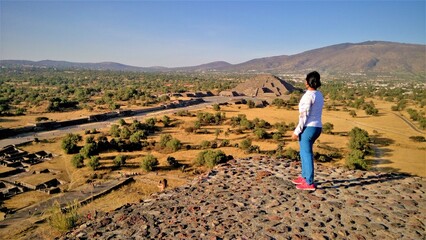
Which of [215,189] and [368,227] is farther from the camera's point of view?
[215,189]

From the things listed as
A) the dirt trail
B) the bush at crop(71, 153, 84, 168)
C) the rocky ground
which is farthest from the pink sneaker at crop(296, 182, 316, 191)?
the bush at crop(71, 153, 84, 168)

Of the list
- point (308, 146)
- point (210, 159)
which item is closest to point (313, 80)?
point (308, 146)

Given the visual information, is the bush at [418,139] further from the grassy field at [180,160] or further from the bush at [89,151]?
the bush at [89,151]

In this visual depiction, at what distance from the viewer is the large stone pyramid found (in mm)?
75938

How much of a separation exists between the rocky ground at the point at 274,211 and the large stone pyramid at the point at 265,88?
68339mm

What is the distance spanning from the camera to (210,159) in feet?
64.3

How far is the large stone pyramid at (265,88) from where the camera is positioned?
7594cm

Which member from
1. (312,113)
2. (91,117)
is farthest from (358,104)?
(312,113)

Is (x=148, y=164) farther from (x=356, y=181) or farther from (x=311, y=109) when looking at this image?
(x=311, y=109)

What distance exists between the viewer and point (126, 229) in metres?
4.88

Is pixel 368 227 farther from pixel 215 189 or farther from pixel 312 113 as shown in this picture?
pixel 215 189

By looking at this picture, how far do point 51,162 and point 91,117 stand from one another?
18152 mm

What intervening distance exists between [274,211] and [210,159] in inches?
570

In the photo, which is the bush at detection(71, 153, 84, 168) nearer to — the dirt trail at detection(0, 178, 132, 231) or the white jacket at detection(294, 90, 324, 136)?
the dirt trail at detection(0, 178, 132, 231)
